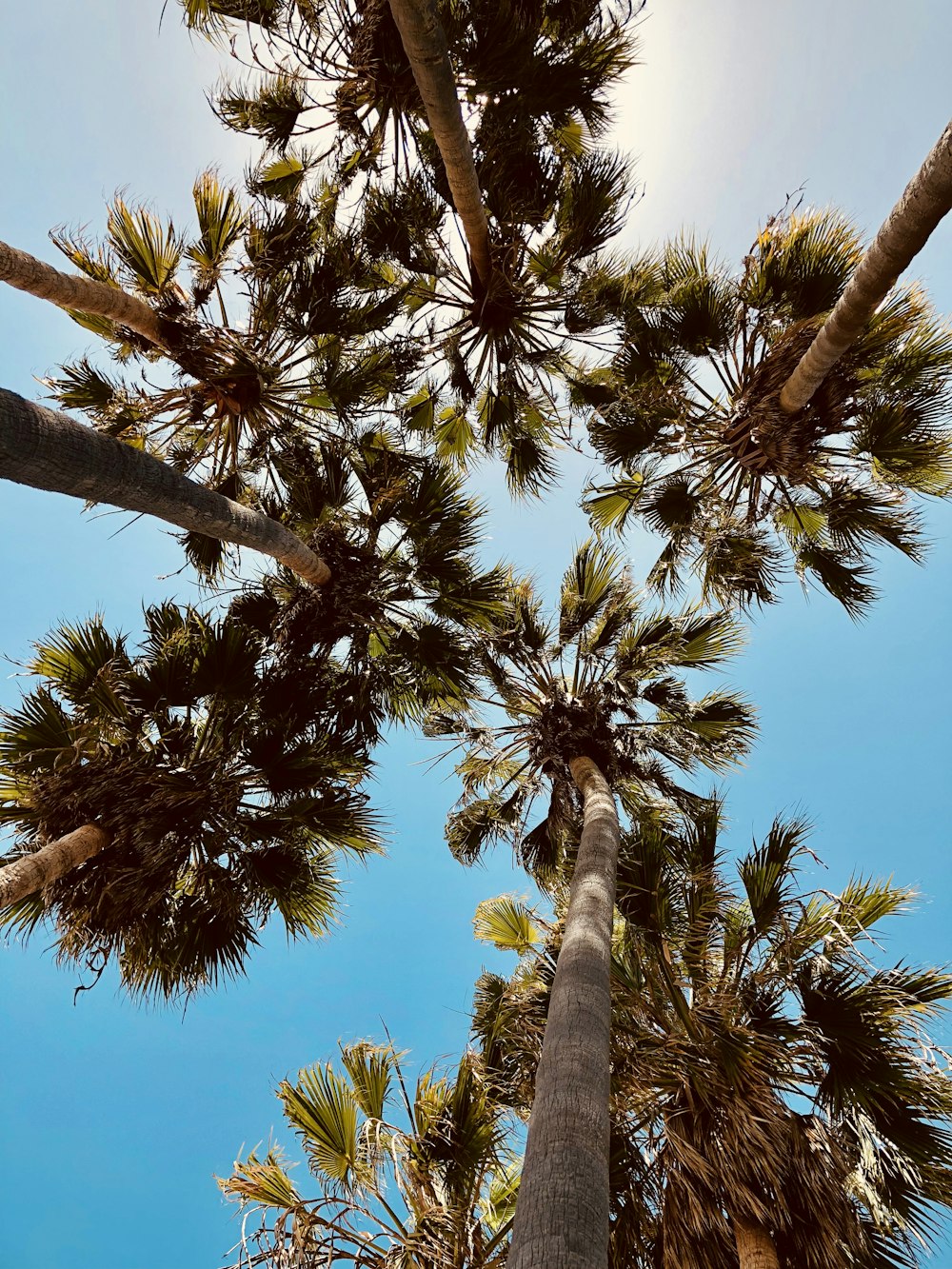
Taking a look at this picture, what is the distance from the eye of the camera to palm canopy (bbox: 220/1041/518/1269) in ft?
16.3

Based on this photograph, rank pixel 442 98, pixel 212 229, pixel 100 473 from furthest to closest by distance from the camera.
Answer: pixel 212 229
pixel 442 98
pixel 100 473

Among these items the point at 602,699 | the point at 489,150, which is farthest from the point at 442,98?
the point at 602,699

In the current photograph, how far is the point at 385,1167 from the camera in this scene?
17.6 ft

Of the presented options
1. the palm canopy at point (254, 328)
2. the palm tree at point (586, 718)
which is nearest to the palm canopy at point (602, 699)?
the palm tree at point (586, 718)

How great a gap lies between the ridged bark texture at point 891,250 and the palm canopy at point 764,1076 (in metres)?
3.92

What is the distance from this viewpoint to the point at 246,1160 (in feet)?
17.2

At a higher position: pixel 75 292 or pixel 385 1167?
pixel 75 292

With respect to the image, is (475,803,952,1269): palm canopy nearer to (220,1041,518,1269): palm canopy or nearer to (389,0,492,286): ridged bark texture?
(220,1041,518,1269): palm canopy

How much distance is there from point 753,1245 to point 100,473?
627 centimetres

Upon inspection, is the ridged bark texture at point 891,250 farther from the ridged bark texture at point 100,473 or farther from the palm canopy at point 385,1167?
the palm canopy at point 385,1167

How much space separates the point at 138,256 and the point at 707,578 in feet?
22.9

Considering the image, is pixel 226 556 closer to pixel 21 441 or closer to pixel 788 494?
pixel 21 441

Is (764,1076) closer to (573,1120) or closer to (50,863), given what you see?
(573,1120)

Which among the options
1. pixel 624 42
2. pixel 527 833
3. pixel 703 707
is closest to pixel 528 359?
pixel 624 42
